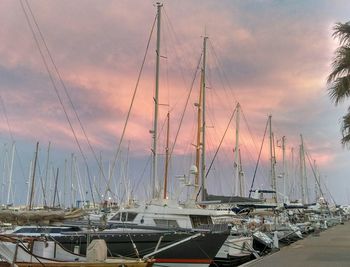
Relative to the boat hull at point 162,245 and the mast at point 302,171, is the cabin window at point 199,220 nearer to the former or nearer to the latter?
the boat hull at point 162,245

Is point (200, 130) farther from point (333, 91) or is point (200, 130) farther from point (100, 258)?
point (100, 258)

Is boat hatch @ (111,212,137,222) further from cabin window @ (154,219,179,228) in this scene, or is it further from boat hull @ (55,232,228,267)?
boat hull @ (55,232,228,267)

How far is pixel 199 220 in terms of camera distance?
2258cm

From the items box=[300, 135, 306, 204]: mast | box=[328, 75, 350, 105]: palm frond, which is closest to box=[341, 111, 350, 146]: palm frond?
box=[328, 75, 350, 105]: palm frond

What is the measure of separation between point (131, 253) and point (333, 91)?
983 centimetres

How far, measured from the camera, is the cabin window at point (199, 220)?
72.9 feet

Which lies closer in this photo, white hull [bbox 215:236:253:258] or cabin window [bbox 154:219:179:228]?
cabin window [bbox 154:219:179:228]

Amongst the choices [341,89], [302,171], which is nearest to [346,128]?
[341,89]

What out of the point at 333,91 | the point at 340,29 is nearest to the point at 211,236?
the point at 333,91

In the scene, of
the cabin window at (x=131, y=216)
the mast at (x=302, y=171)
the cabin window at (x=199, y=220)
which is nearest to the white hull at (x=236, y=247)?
the cabin window at (x=199, y=220)

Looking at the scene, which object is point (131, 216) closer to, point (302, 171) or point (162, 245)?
point (162, 245)

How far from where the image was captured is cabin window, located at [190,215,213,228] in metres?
22.2

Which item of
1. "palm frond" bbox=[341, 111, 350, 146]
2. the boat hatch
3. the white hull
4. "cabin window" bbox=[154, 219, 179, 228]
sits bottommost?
the white hull

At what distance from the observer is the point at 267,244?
29094 mm
